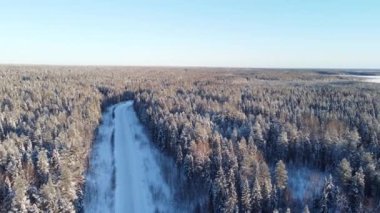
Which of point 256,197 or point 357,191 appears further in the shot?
point 357,191

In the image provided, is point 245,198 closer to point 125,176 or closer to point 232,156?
point 232,156

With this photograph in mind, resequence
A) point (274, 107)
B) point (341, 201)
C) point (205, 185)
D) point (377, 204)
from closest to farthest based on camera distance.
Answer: point (341, 201) → point (377, 204) → point (205, 185) → point (274, 107)

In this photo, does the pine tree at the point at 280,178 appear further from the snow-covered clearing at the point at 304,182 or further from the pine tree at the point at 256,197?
the snow-covered clearing at the point at 304,182

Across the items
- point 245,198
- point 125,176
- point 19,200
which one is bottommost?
point 125,176

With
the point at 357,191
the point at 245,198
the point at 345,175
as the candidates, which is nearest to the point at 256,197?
the point at 245,198

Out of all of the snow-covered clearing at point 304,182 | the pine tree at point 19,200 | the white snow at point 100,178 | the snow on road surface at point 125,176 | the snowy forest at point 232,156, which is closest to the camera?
the pine tree at point 19,200

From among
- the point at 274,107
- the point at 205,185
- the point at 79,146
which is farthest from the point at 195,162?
the point at 274,107

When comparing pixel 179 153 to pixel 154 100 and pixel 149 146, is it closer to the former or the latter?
pixel 149 146

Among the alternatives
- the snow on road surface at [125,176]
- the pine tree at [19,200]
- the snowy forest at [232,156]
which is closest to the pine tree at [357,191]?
the snowy forest at [232,156]
